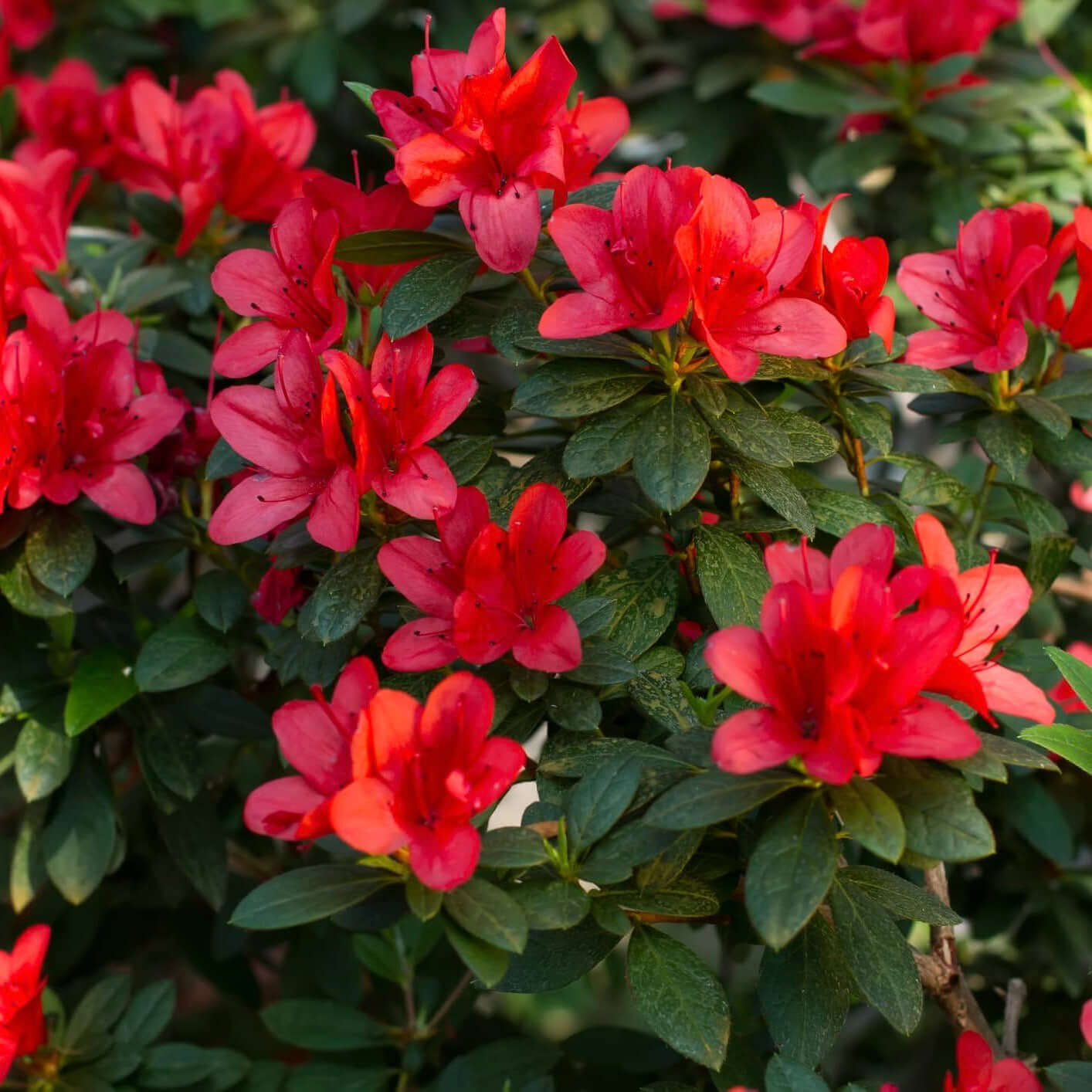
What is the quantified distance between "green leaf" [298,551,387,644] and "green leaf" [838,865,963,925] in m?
0.40

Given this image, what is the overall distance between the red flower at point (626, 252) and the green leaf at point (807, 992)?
18.3 inches

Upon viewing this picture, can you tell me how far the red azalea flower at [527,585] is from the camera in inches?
35.7

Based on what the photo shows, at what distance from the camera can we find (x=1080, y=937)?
60.7 inches

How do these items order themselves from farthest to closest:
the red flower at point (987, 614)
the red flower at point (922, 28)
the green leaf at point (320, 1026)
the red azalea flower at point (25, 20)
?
the red azalea flower at point (25, 20) < the red flower at point (922, 28) < the green leaf at point (320, 1026) < the red flower at point (987, 614)

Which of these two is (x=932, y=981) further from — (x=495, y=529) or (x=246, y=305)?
(x=246, y=305)

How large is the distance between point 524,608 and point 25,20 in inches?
75.9

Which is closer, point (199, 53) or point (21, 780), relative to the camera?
point (21, 780)

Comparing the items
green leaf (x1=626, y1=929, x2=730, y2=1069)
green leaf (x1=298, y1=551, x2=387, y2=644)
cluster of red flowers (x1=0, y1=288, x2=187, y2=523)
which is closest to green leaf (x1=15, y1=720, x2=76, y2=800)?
cluster of red flowers (x1=0, y1=288, x2=187, y2=523)

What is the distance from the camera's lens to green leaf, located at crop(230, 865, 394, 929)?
824 millimetres

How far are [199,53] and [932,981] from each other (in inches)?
87.8

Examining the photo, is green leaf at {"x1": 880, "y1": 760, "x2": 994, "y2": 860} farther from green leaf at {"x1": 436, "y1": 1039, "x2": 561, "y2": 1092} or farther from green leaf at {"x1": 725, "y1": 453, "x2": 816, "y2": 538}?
green leaf at {"x1": 436, "y1": 1039, "x2": 561, "y2": 1092}

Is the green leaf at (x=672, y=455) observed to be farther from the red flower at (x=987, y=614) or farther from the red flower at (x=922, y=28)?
the red flower at (x=922, y=28)

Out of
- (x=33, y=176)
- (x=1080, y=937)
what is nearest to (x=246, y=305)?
(x=33, y=176)

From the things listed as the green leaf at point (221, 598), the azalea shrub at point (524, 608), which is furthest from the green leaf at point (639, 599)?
the green leaf at point (221, 598)
